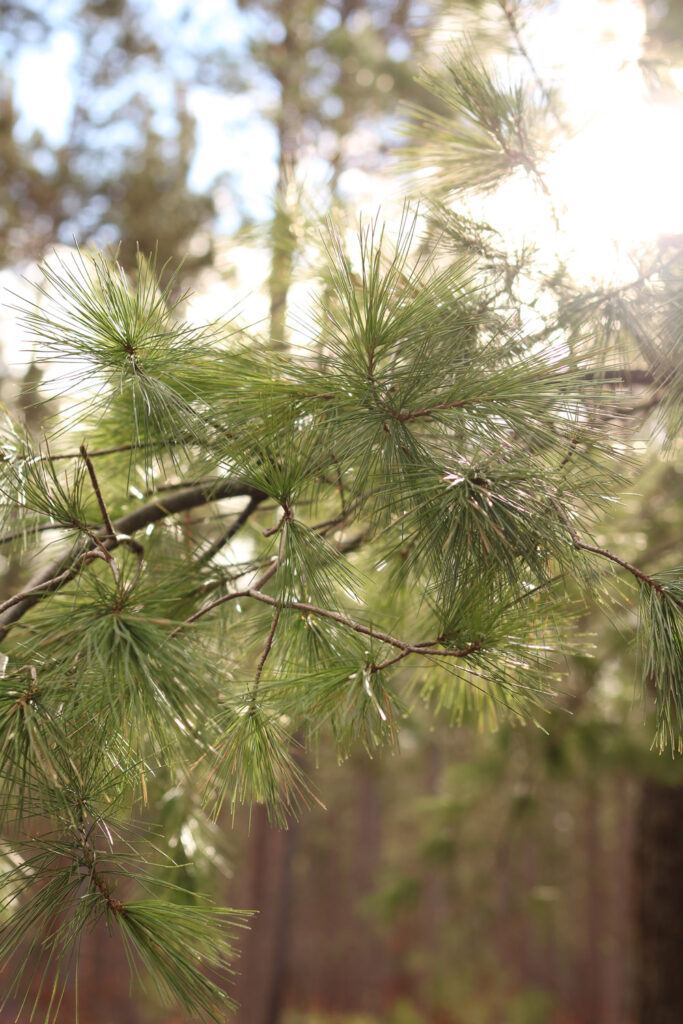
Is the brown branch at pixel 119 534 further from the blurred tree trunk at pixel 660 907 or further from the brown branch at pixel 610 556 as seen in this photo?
the blurred tree trunk at pixel 660 907

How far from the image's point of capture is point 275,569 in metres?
1.11

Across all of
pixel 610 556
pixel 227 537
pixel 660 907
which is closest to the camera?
pixel 610 556

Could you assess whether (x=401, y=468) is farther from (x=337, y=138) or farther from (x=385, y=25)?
(x=385, y=25)

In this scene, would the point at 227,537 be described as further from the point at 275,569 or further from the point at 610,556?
the point at 610,556

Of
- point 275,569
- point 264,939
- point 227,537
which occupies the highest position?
point 227,537

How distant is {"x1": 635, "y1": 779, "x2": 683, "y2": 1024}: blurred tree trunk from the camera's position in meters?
3.24

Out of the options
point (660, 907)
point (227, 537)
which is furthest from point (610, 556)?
point (660, 907)

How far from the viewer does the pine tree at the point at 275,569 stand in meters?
0.96

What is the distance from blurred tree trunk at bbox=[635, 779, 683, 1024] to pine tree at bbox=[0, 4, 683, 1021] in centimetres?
270

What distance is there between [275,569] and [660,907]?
3.21 meters

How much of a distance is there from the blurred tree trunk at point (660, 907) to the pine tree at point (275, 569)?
270cm

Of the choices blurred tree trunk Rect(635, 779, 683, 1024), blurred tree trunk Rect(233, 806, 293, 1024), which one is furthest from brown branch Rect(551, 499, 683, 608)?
blurred tree trunk Rect(233, 806, 293, 1024)

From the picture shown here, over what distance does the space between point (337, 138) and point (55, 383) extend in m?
5.16

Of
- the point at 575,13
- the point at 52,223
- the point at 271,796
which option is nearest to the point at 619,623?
the point at 271,796
